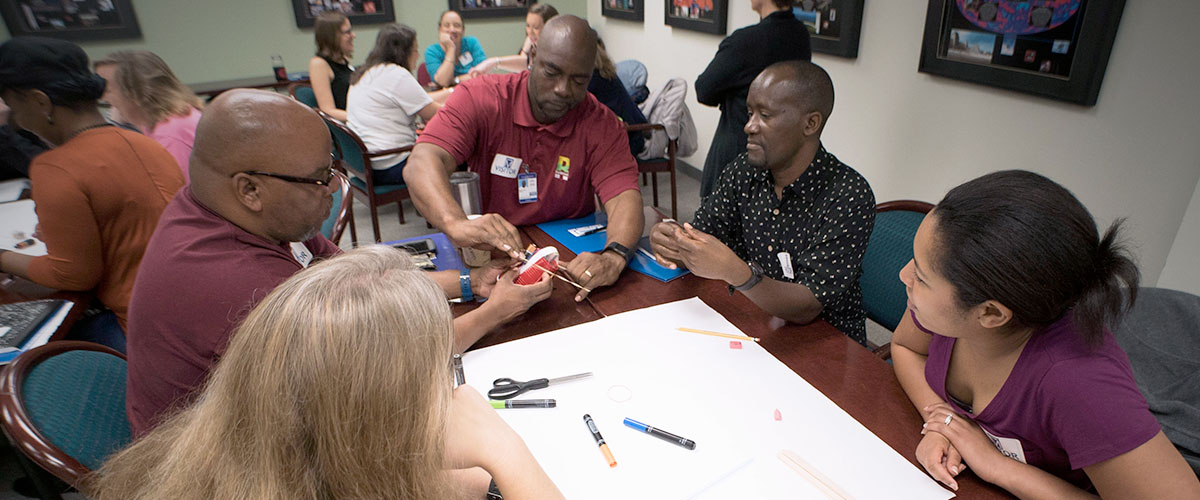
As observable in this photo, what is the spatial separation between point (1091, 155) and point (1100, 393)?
6.18ft

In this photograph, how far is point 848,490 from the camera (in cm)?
88

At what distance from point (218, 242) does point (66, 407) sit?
0.40m

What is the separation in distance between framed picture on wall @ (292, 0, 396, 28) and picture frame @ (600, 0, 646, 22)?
7.13 feet

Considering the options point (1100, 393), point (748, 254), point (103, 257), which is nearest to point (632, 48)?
point (748, 254)

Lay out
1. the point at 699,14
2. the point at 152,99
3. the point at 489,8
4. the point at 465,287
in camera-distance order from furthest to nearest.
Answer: the point at 489,8
the point at 699,14
the point at 152,99
the point at 465,287

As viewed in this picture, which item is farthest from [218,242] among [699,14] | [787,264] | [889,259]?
[699,14]

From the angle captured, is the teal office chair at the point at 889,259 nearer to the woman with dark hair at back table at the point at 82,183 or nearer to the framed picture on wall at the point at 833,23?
the framed picture on wall at the point at 833,23

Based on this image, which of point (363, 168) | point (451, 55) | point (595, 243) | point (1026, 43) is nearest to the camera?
point (595, 243)

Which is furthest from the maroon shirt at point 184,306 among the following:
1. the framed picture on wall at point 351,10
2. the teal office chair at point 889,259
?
the framed picture on wall at point 351,10

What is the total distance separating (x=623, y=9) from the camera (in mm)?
5484

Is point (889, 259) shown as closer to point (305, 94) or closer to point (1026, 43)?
point (1026, 43)

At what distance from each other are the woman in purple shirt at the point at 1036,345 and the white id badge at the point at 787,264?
1.71 feet

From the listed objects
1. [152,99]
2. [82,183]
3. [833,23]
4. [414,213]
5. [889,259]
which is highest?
[833,23]

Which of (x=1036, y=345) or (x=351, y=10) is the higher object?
(x=351, y=10)
